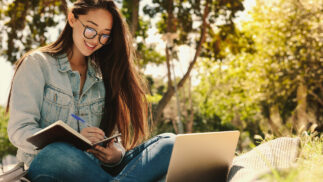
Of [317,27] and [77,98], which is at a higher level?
[77,98]

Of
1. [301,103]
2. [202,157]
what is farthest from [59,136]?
[301,103]

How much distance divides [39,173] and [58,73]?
960 millimetres

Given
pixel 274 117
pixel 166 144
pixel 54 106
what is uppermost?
pixel 54 106

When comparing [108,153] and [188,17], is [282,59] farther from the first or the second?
[108,153]

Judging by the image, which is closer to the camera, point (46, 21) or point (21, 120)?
point (21, 120)

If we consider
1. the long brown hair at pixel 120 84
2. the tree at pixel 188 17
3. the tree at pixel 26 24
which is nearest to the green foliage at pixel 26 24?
the tree at pixel 26 24

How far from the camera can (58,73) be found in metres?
2.82

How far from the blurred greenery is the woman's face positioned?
5.80 ft

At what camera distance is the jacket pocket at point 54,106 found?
268cm

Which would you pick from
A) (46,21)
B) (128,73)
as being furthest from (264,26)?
(128,73)

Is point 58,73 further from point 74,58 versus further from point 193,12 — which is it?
point 193,12

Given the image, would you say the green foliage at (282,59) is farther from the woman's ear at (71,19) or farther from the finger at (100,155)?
the finger at (100,155)

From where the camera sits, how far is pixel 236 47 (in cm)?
966

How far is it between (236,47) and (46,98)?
7.63 meters
